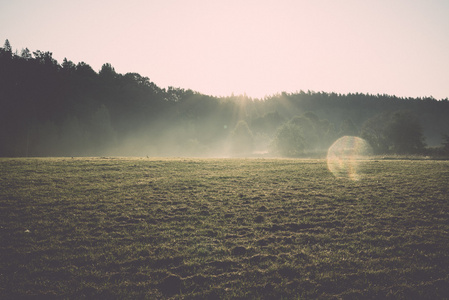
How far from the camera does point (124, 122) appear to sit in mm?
115312

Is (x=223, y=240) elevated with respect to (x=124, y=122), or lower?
lower

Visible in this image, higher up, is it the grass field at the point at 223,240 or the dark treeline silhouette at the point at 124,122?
the dark treeline silhouette at the point at 124,122

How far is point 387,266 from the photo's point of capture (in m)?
7.09

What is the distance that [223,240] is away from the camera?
8883 millimetres

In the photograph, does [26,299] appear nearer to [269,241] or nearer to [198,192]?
[269,241]

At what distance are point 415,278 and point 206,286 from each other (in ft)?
19.1

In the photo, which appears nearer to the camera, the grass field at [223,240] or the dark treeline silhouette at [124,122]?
the grass field at [223,240]

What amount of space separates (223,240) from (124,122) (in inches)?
4668

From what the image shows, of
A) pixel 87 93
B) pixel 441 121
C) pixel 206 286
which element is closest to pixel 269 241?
pixel 206 286

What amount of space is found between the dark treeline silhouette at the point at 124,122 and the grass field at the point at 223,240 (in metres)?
65.4

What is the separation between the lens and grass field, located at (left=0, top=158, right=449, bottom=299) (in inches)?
248

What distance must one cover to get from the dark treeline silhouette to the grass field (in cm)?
6539

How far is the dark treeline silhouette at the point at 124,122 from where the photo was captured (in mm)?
75500

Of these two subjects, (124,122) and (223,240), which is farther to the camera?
(124,122)
